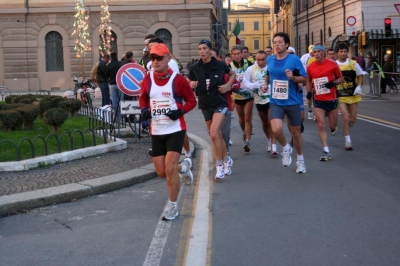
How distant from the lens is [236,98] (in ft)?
38.3

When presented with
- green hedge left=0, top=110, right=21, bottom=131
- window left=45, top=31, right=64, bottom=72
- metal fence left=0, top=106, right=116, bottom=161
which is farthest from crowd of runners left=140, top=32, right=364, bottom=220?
window left=45, top=31, right=64, bottom=72

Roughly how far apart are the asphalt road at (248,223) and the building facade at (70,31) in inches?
1273

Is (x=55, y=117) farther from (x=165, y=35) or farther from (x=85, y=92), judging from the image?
(x=165, y=35)

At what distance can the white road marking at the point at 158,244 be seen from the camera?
17.5 feet

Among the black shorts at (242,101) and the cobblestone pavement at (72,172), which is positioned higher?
the black shorts at (242,101)

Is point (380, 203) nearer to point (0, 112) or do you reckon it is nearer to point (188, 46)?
point (0, 112)

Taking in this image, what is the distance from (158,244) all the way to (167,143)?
1317mm

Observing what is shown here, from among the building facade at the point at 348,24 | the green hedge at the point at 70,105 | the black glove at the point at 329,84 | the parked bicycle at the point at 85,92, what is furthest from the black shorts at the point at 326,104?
the building facade at the point at 348,24

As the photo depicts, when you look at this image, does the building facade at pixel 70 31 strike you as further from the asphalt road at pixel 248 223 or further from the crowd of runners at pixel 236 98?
the asphalt road at pixel 248 223

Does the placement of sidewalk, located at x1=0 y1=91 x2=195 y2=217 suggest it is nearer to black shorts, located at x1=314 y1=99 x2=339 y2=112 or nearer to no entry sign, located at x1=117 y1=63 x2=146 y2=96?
no entry sign, located at x1=117 y1=63 x2=146 y2=96

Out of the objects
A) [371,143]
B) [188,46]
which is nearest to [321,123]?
[371,143]

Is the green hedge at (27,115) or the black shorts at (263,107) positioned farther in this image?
the green hedge at (27,115)

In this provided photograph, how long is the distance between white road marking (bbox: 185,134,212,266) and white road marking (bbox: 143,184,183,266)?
0.25 meters

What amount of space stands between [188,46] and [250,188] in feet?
110
